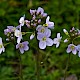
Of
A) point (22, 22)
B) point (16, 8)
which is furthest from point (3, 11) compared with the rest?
point (22, 22)

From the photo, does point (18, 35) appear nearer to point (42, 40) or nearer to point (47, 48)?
point (42, 40)

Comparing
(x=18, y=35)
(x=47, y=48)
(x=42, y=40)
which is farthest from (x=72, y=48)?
(x=47, y=48)

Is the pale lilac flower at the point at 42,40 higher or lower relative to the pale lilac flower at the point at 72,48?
higher

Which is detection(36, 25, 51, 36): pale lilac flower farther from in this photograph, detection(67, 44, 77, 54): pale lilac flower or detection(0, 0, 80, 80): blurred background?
detection(0, 0, 80, 80): blurred background

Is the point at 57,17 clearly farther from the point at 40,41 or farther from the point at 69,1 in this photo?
the point at 40,41

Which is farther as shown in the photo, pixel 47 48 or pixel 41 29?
pixel 47 48

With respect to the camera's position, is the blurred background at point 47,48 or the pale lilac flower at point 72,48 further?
the blurred background at point 47,48

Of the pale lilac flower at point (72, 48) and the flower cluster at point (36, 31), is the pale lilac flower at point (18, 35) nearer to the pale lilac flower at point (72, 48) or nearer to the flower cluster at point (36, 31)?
the flower cluster at point (36, 31)

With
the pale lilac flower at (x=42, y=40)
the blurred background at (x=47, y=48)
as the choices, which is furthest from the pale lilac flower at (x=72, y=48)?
the blurred background at (x=47, y=48)

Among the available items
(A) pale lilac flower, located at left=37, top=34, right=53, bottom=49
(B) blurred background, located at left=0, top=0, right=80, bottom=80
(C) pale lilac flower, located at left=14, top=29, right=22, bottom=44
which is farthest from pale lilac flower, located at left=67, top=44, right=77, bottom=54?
(B) blurred background, located at left=0, top=0, right=80, bottom=80
